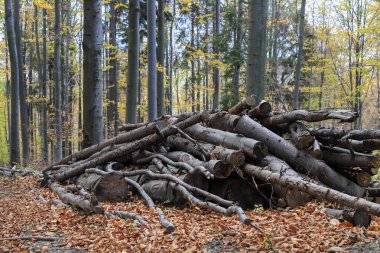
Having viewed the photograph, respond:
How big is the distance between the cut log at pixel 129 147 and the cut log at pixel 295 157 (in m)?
1.11

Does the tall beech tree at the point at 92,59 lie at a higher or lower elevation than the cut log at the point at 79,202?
higher

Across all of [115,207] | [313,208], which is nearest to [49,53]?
[115,207]

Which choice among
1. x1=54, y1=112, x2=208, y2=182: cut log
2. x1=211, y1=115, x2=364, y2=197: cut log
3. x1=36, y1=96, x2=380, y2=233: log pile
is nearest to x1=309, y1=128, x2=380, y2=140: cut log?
x1=36, y1=96, x2=380, y2=233: log pile

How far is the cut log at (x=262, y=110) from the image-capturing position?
7379 millimetres

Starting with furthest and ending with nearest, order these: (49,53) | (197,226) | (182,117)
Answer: (49,53)
(182,117)
(197,226)

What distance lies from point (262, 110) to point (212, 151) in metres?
1.32

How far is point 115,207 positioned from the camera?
21.5ft

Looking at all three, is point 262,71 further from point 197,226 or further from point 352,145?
point 197,226

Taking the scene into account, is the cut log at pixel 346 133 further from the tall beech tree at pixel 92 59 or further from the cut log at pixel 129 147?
the tall beech tree at pixel 92 59

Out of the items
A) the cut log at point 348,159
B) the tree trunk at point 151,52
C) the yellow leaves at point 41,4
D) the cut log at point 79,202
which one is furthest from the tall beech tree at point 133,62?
the cut log at point 348,159

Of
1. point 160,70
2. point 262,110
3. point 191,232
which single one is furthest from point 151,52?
point 191,232

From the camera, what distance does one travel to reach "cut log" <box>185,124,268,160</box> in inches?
257

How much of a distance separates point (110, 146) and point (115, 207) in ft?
9.89

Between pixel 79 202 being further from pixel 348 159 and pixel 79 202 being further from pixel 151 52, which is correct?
pixel 151 52
